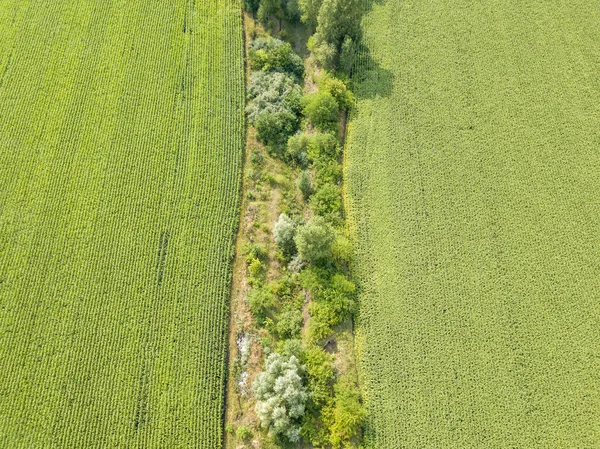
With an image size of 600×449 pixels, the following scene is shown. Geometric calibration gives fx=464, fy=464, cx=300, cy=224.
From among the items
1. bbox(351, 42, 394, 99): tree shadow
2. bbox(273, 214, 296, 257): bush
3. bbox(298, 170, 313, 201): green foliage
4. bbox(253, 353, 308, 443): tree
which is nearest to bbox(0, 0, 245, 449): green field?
bbox(253, 353, 308, 443): tree

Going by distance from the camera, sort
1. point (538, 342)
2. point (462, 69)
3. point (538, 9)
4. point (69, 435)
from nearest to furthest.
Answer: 1. point (69, 435)
2. point (538, 342)
3. point (462, 69)
4. point (538, 9)

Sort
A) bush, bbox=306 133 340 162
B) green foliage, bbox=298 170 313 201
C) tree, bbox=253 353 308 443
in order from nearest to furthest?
tree, bbox=253 353 308 443 < green foliage, bbox=298 170 313 201 < bush, bbox=306 133 340 162

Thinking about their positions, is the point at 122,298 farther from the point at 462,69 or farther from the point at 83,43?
the point at 462,69

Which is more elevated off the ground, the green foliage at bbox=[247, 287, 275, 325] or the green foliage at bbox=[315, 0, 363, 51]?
the green foliage at bbox=[315, 0, 363, 51]

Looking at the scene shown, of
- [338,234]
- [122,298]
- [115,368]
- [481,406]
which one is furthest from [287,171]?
[481,406]

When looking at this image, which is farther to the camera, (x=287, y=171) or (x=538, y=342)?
(x=287, y=171)

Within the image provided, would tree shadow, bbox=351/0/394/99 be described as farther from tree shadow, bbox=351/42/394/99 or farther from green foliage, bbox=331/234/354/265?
green foliage, bbox=331/234/354/265

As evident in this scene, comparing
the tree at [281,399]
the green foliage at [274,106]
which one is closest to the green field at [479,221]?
the tree at [281,399]

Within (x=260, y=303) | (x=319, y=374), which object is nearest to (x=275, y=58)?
(x=260, y=303)
